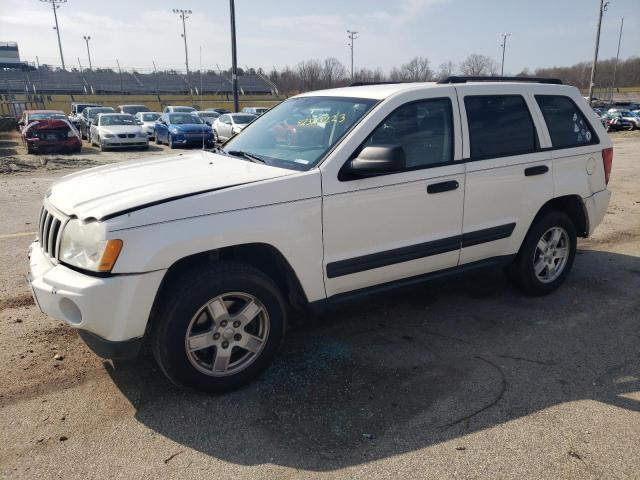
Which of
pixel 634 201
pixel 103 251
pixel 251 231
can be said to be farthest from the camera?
pixel 634 201

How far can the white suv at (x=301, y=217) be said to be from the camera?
2967 mm

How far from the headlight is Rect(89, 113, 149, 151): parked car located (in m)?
17.6

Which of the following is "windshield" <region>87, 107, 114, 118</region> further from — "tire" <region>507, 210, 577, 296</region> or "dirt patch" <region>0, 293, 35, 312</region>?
"tire" <region>507, 210, 577, 296</region>

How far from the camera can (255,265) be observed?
3.59 metres

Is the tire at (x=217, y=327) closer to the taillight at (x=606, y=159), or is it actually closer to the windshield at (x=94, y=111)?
the taillight at (x=606, y=159)

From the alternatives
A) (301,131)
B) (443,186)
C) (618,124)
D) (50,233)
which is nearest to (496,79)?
(443,186)

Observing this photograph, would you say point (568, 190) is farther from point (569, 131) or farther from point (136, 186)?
point (136, 186)

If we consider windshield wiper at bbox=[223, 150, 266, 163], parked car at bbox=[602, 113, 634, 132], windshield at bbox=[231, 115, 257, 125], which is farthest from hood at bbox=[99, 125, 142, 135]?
parked car at bbox=[602, 113, 634, 132]

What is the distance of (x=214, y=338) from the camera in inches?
128

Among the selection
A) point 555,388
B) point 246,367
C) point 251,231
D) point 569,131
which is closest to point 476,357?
point 555,388

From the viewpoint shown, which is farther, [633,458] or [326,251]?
[326,251]

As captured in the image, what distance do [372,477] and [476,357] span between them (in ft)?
5.02

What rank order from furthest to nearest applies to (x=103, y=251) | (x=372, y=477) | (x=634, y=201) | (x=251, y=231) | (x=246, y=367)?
(x=634, y=201)
(x=246, y=367)
(x=251, y=231)
(x=103, y=251)
(x=372, y=477)

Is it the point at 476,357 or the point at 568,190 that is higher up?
the point at 568,190
